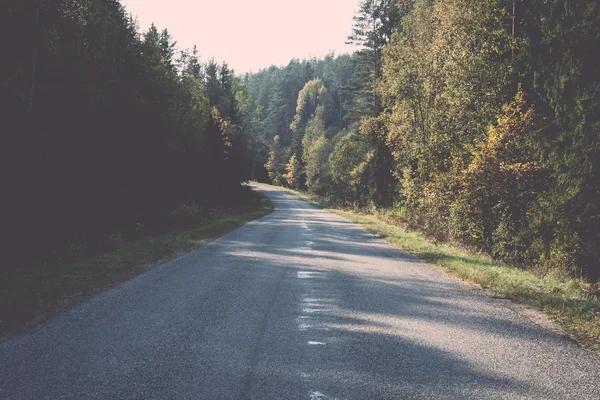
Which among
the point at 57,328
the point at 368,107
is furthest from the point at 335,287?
the point at 368,107

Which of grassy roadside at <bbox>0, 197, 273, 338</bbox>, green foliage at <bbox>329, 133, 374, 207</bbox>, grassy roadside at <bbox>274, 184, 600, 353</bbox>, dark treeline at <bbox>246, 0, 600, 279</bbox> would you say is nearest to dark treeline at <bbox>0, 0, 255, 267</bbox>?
grassy roadside at <bbox>0, 197, 273, 338</bbox>

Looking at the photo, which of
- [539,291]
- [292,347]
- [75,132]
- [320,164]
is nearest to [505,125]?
[539,291]

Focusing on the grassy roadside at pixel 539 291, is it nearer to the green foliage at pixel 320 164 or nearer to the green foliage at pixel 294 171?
the green foliage at pixel 320 164

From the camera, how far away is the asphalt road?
3.64 metres

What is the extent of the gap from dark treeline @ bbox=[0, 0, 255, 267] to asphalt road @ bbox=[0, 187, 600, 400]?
6.62m

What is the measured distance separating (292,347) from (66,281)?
619 centimetres

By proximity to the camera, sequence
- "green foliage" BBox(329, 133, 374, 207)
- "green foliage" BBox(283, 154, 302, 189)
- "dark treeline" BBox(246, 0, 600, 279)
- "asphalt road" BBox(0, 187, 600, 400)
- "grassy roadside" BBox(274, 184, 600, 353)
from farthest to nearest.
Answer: "green foliage" BBox(283, 154, 302, 189) < "green foliage" BBox(329, 133, 374, 207) < "dark treeline" BBox(246, 0, 600, 279) < "grassy roadside" BBox(274, 184, 600, 353) < "asphalt road" BBox(0, 187, 600, 400)

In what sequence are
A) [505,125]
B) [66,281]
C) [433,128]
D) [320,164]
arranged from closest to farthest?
[66,281], [505,125], [433,128], [320,164]

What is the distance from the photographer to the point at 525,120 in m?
13.5

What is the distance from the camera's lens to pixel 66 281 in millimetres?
8273

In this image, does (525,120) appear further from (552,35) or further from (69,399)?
(69,399)

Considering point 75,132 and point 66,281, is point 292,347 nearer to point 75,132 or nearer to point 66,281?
point 66,281

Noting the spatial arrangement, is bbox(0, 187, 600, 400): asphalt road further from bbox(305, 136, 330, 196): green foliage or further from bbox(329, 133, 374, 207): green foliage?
bbox(305, 136, 330, 196): green foliage

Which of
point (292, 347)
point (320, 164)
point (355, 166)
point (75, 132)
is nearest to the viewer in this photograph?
point (292, 347)
